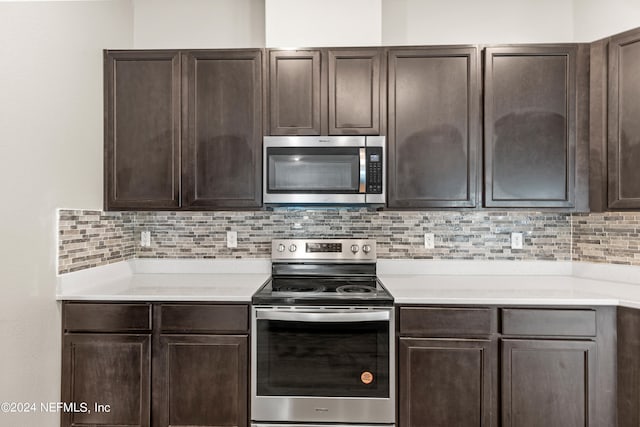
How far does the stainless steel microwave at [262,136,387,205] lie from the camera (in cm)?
231

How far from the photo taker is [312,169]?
7.65 feet

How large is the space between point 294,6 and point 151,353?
7.32 ft

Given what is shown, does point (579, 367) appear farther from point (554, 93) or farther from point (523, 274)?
point (554, 93)

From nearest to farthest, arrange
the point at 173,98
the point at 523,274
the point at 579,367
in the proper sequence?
1. the point at 579,367
2. the point at 173,98
3. the point at 523,274

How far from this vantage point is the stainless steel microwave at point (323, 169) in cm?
231

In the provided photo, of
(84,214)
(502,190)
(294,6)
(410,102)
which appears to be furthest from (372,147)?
(84,214)

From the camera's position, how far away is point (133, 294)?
2029 millimetres

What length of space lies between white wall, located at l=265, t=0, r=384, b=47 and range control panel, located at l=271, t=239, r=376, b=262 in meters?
1.29

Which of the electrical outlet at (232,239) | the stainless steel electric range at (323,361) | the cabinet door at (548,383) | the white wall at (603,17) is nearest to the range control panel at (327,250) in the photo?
the electrical outlet at (232,239)

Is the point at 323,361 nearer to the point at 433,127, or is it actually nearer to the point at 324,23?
the point at 433,127

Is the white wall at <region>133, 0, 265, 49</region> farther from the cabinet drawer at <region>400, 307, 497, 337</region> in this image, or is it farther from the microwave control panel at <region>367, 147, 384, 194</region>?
the cabinet drawer at <region>400, 307, 497, 337</region>

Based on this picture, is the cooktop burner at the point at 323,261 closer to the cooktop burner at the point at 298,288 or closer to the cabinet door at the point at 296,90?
the cooktop burner at the point at 298,288

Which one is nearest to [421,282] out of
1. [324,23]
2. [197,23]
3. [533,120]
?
[533,120]

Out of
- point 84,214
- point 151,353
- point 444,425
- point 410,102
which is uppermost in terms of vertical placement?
point 410,102
